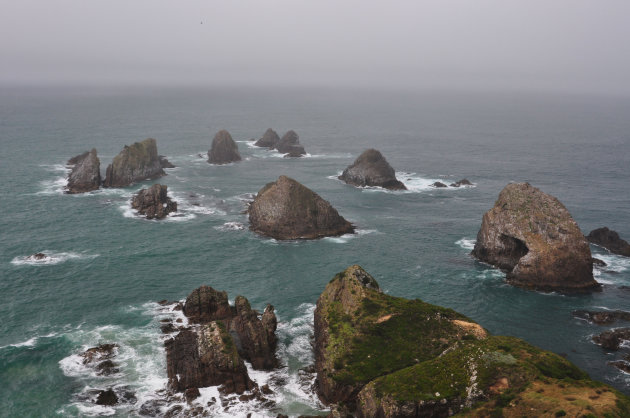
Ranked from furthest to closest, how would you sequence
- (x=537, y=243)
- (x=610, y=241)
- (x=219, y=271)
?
(x=610, y=241) → (x=219, y=271) → (x=537, y=243)

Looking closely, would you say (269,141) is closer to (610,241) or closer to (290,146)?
(290,146)

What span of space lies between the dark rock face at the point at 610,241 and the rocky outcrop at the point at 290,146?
10906 centimetres

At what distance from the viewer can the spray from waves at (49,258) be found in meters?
82.4

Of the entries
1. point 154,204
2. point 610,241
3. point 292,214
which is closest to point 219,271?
point 292,214

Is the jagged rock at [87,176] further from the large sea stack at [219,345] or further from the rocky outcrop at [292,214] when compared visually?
the large sea stack at [219,345]

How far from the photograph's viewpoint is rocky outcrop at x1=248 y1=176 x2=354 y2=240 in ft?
320

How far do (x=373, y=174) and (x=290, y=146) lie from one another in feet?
189

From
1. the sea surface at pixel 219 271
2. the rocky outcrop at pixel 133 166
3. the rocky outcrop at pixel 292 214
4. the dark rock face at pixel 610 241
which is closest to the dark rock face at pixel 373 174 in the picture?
the sea surface at pixel 219 271

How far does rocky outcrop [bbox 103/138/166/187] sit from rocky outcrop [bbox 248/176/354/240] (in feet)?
164


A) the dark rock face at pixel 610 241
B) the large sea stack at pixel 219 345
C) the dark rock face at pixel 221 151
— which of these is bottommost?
the large sea stack at pixel 219 345

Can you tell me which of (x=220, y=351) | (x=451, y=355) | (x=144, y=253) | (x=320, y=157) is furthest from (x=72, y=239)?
(x=320, y=157)

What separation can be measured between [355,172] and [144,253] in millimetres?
70117

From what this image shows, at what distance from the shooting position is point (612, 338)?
6241 centimetres

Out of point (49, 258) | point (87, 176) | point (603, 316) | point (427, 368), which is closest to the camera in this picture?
point (427, 368)
